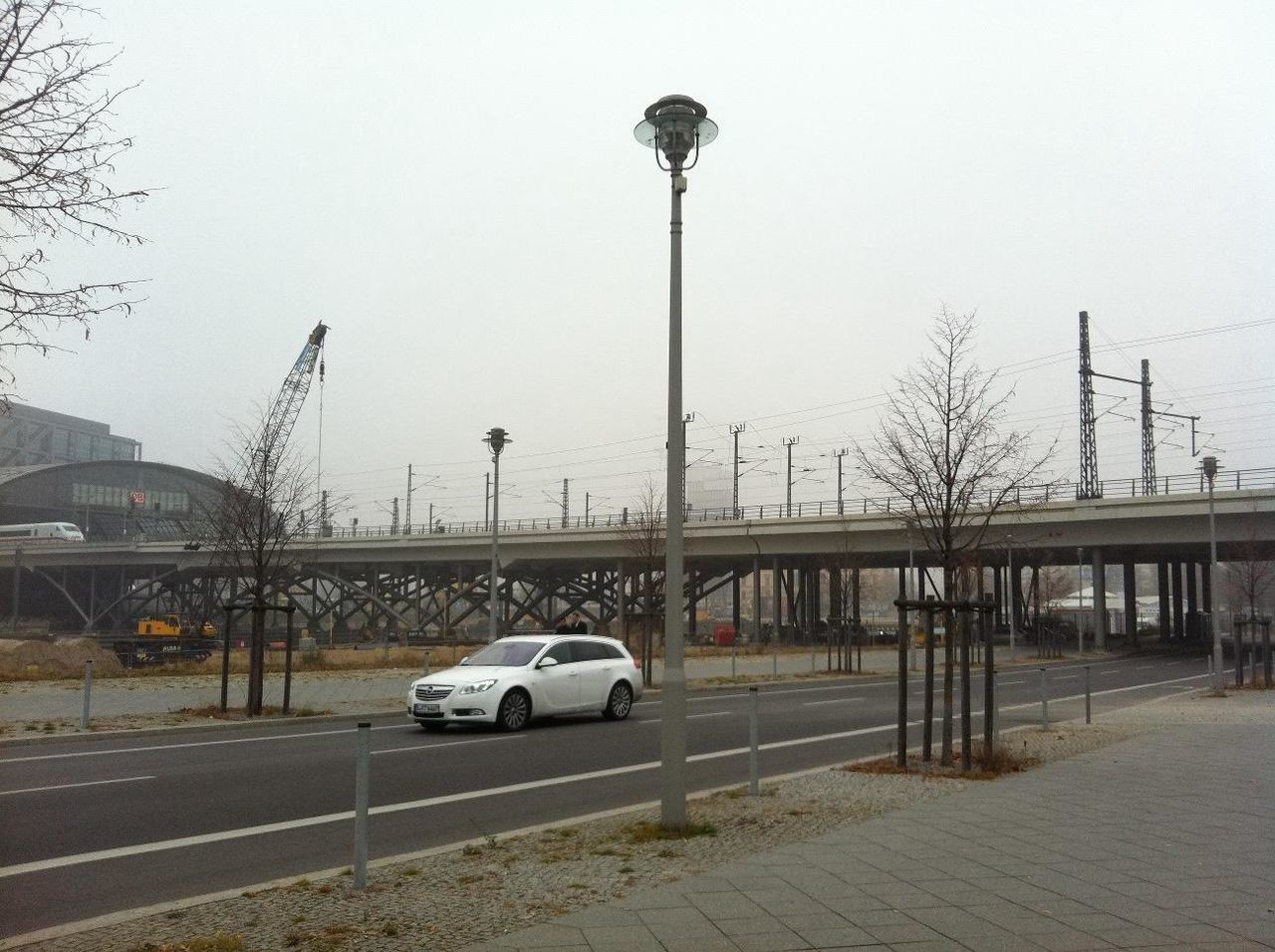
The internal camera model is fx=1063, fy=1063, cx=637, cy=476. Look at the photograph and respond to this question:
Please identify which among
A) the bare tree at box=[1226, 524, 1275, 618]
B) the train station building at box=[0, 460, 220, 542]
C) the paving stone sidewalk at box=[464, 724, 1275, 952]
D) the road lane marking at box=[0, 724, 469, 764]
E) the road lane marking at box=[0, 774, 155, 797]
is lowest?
the road lane marking at box=[0, 724, 469, 764]

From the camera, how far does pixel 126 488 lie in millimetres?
113562

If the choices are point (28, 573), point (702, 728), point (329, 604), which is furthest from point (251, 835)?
point (28, 573)

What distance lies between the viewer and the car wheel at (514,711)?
663 inches

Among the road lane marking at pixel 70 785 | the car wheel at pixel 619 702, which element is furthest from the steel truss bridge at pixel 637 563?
the road lane marking at pixel 70 785

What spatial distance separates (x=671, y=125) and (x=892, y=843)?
5.99 metres

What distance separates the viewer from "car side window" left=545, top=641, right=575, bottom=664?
58.9 ft

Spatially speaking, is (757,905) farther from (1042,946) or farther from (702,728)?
(702,728)

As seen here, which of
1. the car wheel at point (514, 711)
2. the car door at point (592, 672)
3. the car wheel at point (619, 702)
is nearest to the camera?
the car wheel at point (514, 711)

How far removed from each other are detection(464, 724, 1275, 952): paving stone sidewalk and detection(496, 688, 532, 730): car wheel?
8469 millimetres

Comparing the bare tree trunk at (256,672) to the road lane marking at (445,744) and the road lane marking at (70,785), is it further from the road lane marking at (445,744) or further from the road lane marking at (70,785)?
the road lane marking at (70,785)

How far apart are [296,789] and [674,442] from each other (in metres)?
5.79

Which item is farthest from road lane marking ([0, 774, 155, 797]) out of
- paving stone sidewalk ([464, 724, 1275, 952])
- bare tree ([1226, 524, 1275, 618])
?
bare tree ([1226, 524, 1275, 618])

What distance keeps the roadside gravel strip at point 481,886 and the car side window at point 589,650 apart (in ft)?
27.2

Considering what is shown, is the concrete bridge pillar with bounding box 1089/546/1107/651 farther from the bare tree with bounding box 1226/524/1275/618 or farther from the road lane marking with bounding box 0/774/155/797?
the road lane marking with bounding box 0/774/155/797
